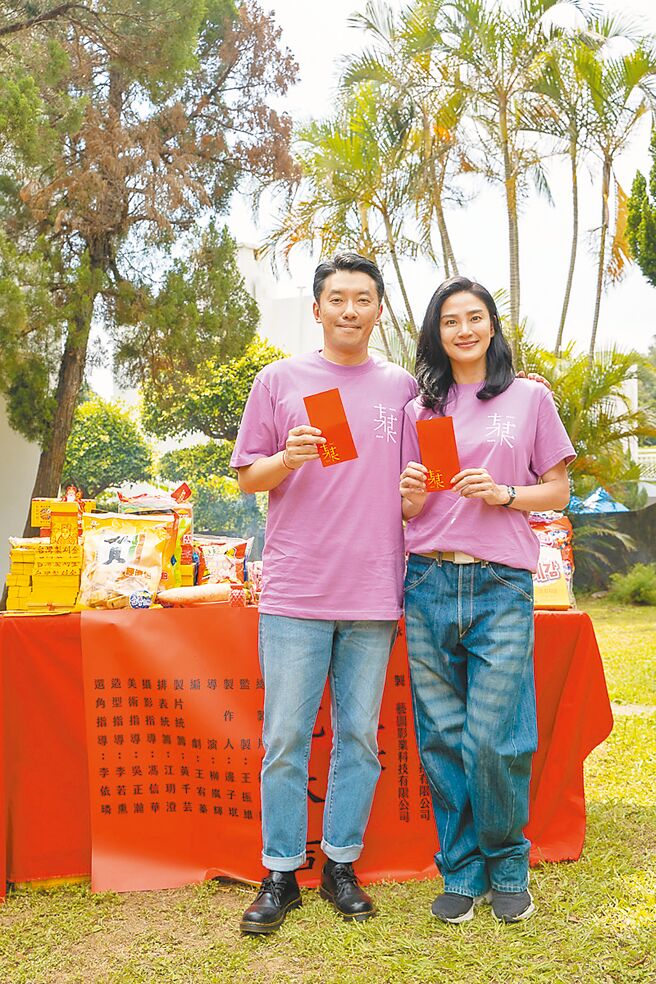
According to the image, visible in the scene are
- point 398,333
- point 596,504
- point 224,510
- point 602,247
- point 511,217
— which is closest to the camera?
point 511,217

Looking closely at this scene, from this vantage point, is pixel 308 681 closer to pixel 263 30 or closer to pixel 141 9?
pixel 141 9

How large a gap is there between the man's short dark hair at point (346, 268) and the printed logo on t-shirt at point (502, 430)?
18.6 inches

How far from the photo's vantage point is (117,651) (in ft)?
8.67

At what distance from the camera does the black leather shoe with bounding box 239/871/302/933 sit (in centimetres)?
230

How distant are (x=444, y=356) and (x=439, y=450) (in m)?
0.35

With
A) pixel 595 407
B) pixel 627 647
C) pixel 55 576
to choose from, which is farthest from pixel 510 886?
pixel 595 407

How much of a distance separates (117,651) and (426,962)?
120 cm

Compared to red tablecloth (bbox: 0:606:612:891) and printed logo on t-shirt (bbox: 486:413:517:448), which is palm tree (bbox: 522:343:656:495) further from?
printed logo on t-shirt (bbox: 486:413:517:448)

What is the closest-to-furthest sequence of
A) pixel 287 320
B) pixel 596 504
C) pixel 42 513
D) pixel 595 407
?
pixel 42 513 < pixel 595 407 < pixel 596 504 < pixel 287 320

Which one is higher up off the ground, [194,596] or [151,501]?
[151,501]

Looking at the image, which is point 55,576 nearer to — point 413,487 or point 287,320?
point 413,487

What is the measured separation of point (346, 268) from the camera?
236 cm

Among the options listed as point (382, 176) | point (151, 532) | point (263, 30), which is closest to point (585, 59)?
point (382, 176)

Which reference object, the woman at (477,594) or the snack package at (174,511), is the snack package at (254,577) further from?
the woman at (477,594)
